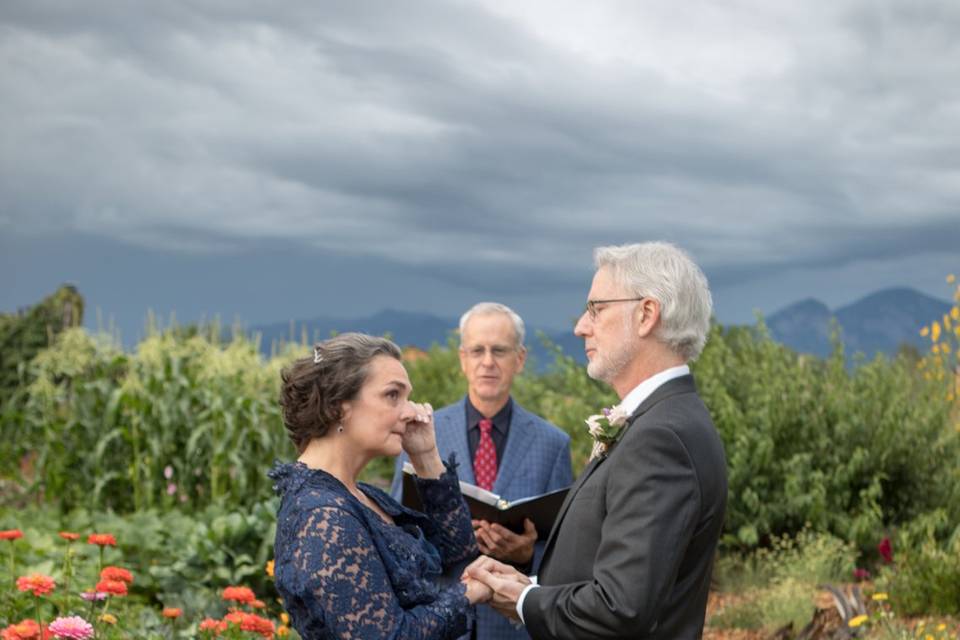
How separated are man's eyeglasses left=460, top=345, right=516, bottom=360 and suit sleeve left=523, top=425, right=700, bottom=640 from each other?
1.98 meters

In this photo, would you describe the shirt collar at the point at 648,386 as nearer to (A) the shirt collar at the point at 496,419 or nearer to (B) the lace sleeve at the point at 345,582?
(B) the lace sleeve at the point at 345,582

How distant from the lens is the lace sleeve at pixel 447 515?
3.26m

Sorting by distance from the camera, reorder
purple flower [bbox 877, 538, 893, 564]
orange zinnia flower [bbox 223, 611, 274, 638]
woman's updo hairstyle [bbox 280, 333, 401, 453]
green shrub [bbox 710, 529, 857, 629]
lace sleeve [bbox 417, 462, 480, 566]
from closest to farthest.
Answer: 1. woman's updo hairstyle [bbox 280, 333, 401, 453]
2. lace sleeve [bbox 417, 462, 480, 566]
3. orange zinnia flower [bbox 223, 611, 274, 638]
4. green shrub [bbox 710, 529, 857, 629]
5. purple flower [bbox 877, 538, 893, 564]

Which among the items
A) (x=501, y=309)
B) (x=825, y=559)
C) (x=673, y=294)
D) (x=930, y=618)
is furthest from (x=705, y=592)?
(x=825, y=559)

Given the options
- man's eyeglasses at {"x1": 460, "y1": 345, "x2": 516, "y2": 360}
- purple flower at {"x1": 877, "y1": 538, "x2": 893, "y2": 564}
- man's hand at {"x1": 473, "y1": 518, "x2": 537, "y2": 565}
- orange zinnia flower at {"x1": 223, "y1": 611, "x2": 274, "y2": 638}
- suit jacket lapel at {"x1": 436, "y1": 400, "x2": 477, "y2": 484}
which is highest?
man's eyeglasses at {"x1": 460, "y1": 345, "x2": 516, "y2": 360}

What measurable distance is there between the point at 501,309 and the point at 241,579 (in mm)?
3200

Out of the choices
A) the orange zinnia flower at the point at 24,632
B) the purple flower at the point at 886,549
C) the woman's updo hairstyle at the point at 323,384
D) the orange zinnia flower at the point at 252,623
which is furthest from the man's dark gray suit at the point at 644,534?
the purple flower at the point at 886,549

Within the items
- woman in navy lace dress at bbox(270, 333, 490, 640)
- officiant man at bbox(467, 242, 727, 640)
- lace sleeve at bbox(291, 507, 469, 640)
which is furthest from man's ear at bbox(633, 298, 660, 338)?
lace sleeve at bbox(291, 507, 469, 640)

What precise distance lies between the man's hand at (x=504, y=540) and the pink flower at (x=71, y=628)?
4.73 feet

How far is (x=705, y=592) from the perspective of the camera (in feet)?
9.40

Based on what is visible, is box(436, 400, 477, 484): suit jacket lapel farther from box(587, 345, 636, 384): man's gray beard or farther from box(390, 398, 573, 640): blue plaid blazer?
box(587, 345, 636, 384): man's gray beard

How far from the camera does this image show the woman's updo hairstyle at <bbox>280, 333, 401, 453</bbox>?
9.25 feet

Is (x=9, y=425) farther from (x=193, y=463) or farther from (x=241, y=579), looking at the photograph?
(x=241, y=579)

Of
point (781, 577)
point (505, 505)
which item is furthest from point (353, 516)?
point (781, 577)
